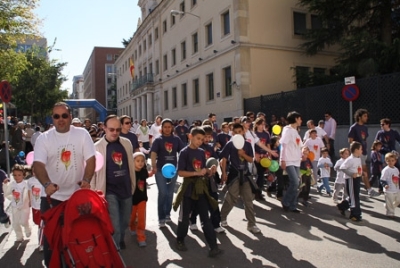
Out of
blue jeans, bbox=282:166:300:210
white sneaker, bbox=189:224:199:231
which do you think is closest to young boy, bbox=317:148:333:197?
blue jeans, bbox=282:166:300:210

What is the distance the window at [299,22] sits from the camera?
2369 cm

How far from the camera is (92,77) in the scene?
9769 cm

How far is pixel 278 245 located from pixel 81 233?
306cm

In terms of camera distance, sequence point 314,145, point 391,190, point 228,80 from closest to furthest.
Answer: point 391,190 → point 314,145 → point 228,80

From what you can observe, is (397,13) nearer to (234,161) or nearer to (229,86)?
(229,86)

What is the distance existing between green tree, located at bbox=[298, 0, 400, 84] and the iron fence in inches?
62.9

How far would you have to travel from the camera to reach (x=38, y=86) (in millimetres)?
35500

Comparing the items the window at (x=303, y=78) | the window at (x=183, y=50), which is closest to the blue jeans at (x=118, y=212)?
the window at (x=303, y=78)

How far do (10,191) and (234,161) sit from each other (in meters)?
3.75

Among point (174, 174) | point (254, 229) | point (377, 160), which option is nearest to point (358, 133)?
point (377, 160)

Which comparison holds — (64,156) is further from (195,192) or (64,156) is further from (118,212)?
(195,192)

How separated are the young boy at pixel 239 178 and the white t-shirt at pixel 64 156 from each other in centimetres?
282

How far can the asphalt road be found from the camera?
15.9 ft

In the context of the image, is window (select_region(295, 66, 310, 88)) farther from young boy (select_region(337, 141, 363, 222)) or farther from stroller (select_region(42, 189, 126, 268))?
stroller (select_region(42, 189, 126, 268))
